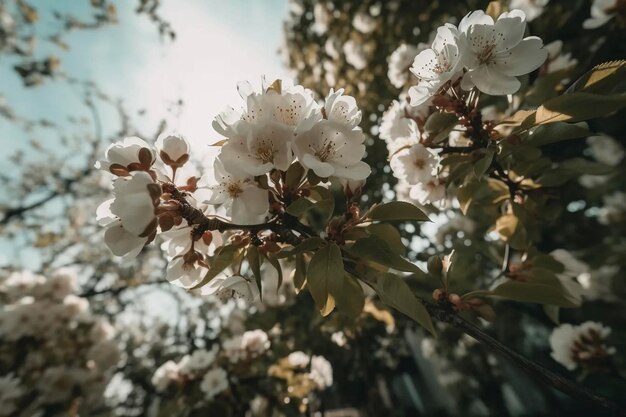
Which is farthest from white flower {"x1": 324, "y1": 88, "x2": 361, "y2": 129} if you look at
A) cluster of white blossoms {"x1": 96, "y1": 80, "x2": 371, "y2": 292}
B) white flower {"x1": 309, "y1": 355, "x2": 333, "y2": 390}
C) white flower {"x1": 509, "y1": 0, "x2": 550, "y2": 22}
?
white flower {"x1": 509, "y1": 0, "x2": 550, "y2": 22}

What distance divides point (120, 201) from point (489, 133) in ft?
3.18

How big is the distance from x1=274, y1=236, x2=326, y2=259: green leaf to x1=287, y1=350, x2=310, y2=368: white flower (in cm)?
177

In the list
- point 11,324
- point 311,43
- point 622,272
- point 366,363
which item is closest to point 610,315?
point 622,272

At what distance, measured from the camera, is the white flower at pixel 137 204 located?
2.33 ft

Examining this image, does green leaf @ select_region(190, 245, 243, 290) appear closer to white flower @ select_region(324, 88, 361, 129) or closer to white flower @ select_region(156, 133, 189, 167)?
white flower @ select_region(156, 133, 189, 167)

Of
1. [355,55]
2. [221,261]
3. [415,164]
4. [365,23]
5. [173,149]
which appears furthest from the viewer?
[365,23]

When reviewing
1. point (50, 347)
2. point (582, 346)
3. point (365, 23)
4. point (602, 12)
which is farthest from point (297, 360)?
point (365, 23)

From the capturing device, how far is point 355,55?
3953mm

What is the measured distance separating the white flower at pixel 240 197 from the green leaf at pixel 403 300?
0.32m

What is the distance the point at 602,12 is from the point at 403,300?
6.73 feet

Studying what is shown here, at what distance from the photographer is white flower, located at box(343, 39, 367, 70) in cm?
393

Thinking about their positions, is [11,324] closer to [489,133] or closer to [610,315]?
[489,133]

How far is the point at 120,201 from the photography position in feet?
2.38

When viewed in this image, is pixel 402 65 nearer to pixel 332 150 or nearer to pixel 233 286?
pixel 332 150
